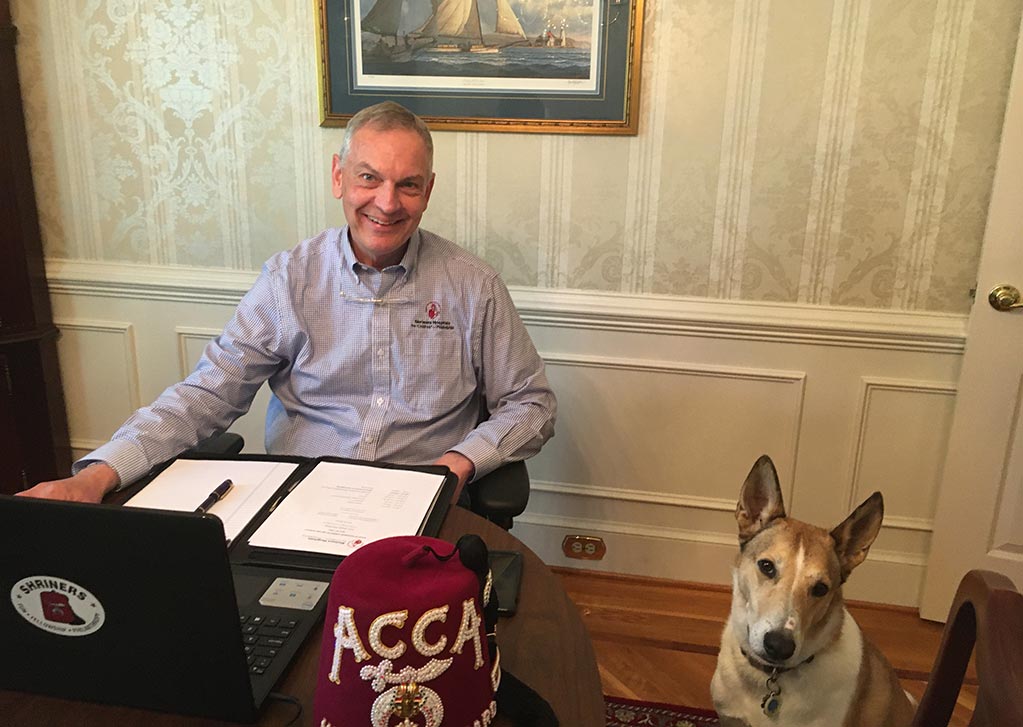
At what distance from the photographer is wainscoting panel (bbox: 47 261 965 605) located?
6.95 feet

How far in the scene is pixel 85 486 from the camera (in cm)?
119

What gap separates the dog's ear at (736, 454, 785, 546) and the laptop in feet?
2.86

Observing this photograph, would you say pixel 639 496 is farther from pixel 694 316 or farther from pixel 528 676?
pixel 528 676

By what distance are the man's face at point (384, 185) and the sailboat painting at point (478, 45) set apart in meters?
0.59

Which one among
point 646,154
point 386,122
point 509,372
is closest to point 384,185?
point 386,122

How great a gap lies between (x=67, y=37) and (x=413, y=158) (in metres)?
1.42

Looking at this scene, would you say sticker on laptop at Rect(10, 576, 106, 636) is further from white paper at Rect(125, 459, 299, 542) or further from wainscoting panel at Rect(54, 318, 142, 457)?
wainscoting panel at Rect(54, 318, 142, 457)

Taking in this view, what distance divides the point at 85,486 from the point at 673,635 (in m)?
1.58

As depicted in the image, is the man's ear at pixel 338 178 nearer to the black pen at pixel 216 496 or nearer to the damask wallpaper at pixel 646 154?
the damask wallpaper at pixel 646 154

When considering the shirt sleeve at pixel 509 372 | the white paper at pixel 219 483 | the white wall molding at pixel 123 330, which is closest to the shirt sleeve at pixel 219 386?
the white paper at pixel 219 483

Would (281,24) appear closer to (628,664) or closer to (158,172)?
(158,172)

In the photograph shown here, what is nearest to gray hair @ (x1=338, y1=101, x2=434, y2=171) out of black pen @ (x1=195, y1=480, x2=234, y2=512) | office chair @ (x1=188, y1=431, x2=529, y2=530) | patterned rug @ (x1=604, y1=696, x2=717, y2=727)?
office chair @ (x1=188, y1=431, x2=529, y2=530)

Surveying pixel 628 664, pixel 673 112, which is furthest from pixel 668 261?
pixel 628 664

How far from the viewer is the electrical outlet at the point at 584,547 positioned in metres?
2.41
